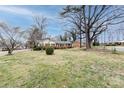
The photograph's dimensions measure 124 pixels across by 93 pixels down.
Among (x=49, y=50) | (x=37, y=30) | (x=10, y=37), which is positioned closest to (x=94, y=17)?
(x=49, y=50)

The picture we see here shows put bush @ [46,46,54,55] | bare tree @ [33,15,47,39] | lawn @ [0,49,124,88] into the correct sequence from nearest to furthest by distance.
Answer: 1. lawn @ [0,49,124,88]
2. bare tree @ [33,15,47,39]
3. bush @ [46,46,54,55]

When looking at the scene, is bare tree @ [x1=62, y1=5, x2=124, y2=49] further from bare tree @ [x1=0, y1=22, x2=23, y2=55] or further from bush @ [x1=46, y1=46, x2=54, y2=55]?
bare tree @ [x1=0, y1=22, x2=23, y2=55]

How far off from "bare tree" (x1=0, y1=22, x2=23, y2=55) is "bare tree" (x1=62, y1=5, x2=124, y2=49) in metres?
1.35

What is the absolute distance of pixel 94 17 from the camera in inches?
221

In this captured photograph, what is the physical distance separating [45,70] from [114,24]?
2.27 m

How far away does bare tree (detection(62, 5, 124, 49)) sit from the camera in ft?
14.3

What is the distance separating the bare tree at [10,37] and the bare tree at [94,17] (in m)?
1.35

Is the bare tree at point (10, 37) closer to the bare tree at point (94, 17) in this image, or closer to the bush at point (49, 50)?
the bush at point (49, 50)

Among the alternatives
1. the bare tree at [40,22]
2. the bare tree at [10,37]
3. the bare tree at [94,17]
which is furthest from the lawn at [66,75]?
the bare tree at [94,17]

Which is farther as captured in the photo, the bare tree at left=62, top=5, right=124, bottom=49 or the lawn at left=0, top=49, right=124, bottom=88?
the bare tree at left=62, top=5, right=124, bottom=49

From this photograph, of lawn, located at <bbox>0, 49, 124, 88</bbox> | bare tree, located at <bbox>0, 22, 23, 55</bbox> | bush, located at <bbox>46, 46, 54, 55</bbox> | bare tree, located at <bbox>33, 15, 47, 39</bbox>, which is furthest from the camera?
bush, located at <bbox>46, 46, 54, 55</bbox>

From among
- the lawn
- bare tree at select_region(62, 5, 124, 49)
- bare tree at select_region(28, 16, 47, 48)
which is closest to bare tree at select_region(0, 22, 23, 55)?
bare tree at select_region(28, 16, 47, 48)

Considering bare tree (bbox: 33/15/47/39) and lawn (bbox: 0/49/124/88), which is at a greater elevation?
bare tree (bbox: 33/15/47/39)
